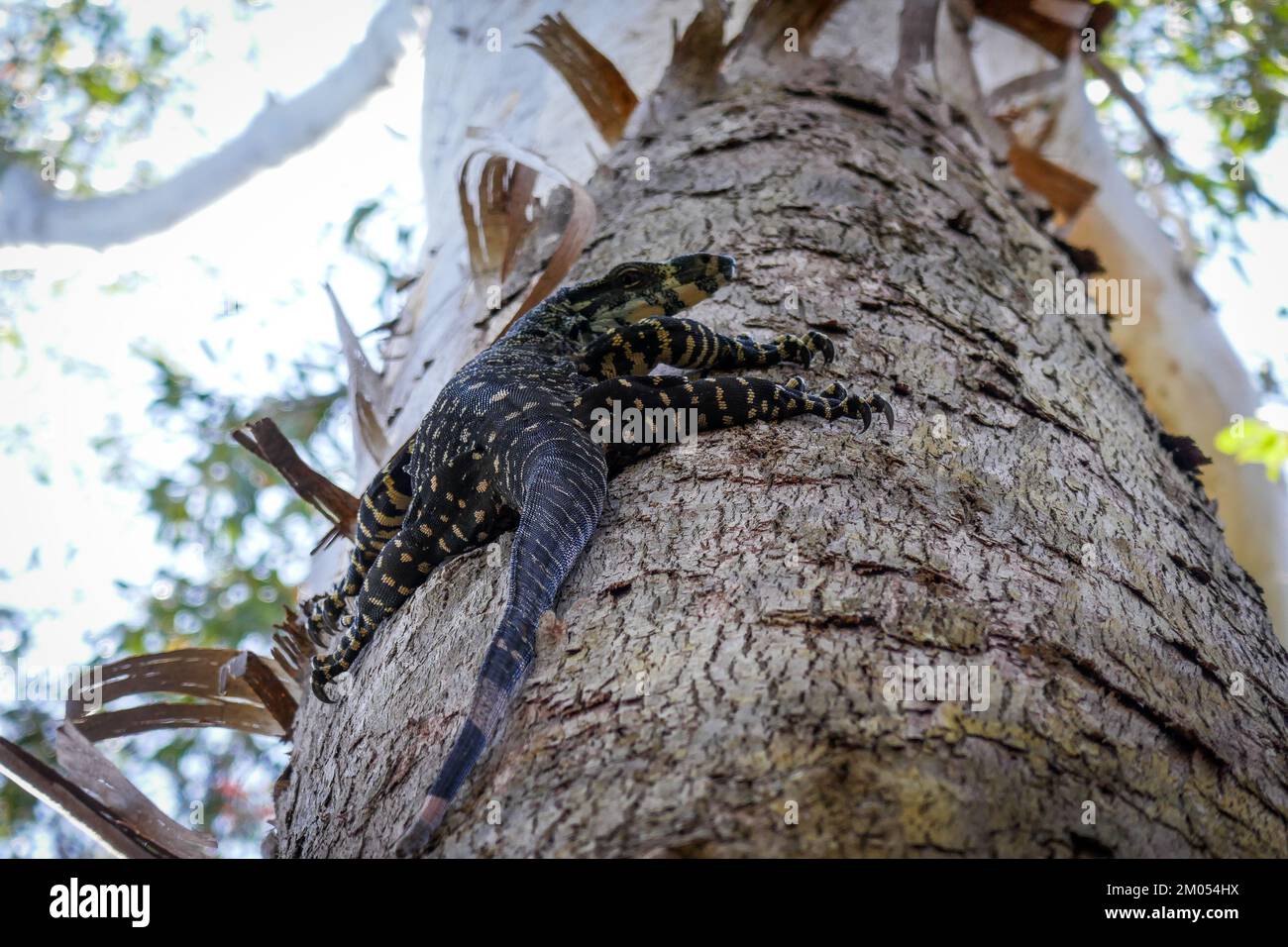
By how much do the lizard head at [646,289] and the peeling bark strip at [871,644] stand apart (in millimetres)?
112

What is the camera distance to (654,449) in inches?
116

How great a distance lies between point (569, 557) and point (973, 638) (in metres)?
0.91

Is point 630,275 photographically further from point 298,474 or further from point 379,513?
point 298,474

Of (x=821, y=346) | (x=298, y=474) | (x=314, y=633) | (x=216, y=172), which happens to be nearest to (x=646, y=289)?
(x=821, y=346)

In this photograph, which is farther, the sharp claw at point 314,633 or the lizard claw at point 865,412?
the sharp claw at point 314,633

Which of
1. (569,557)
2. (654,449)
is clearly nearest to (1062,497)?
(654,449)

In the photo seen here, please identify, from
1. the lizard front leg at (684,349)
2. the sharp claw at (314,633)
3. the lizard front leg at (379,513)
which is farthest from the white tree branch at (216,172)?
the lizard front leg at (684,349)

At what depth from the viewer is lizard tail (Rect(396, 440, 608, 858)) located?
6.41ft

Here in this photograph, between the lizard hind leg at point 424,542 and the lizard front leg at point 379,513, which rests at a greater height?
the lizard front leg at point 379,513

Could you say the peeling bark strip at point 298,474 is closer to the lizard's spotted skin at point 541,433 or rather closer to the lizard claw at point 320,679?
the lizard's spotted skin at point 541,433

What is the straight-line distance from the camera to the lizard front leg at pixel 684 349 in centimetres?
320

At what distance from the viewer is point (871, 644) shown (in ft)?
6.67

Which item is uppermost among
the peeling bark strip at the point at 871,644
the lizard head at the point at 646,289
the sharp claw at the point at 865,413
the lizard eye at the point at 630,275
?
the lizard eye at the point at 630,275

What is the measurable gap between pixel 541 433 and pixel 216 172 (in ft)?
19.0
